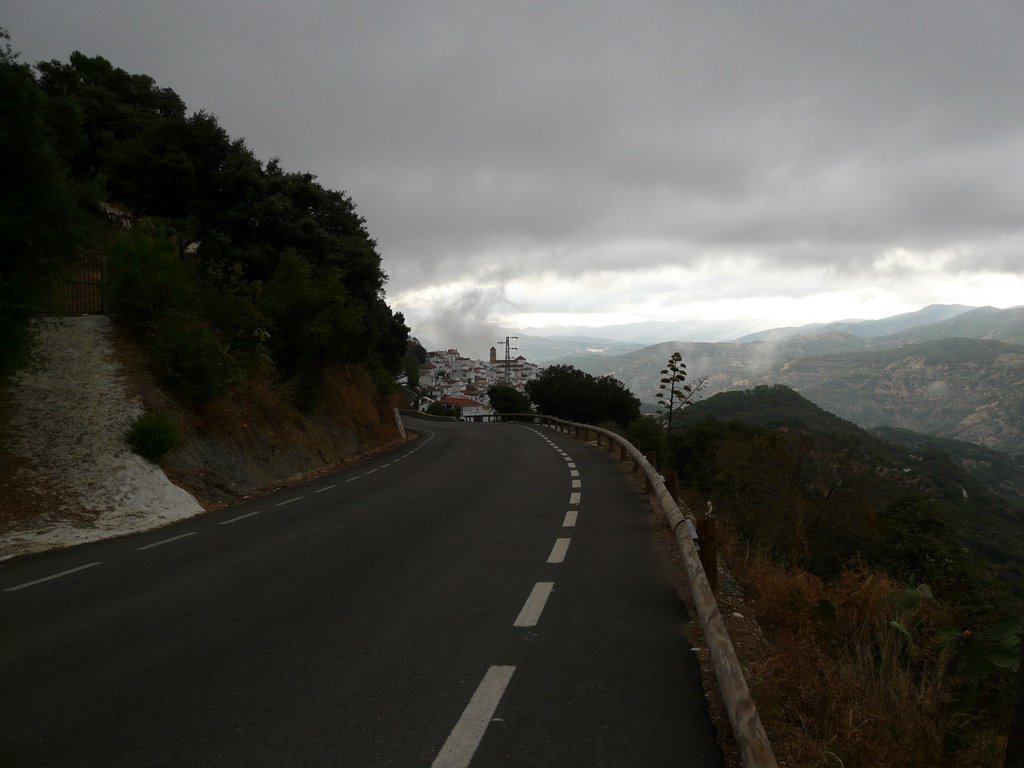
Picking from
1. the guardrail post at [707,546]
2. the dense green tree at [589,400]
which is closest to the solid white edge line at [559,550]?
the guardrail post at [707,546]

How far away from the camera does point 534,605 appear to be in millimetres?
5668

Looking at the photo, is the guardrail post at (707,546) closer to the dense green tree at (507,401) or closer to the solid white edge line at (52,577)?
the solid white edge line at (52,577)

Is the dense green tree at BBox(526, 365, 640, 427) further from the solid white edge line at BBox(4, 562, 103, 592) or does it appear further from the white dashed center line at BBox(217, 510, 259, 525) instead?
the solid white edge line at BBox(4, 562, 103, 592)

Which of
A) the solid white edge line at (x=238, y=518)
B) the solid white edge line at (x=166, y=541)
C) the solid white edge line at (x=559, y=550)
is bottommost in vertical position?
the solid white edge line at (x=238, y=518)

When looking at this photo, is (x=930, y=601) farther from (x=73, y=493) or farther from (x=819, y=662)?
(x=73, y=493)

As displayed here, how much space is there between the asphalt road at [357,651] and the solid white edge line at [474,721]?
0.01 meters

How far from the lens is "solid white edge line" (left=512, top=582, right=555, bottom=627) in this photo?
5.25m

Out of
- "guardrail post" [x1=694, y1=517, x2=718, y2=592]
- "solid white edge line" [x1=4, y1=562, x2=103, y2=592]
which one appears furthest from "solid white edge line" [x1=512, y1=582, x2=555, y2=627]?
"solid white edge line" [x1=4, y1=562, x2=103, y2=592]

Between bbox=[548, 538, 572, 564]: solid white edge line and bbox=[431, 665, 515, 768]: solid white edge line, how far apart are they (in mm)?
3004

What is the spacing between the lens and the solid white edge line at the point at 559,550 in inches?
288

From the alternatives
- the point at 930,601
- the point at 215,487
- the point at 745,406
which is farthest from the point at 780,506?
the point at 745,406

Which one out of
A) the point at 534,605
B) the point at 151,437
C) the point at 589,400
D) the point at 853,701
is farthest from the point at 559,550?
the point at 589,400

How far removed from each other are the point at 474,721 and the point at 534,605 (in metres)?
2.11

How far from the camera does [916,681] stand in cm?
561
